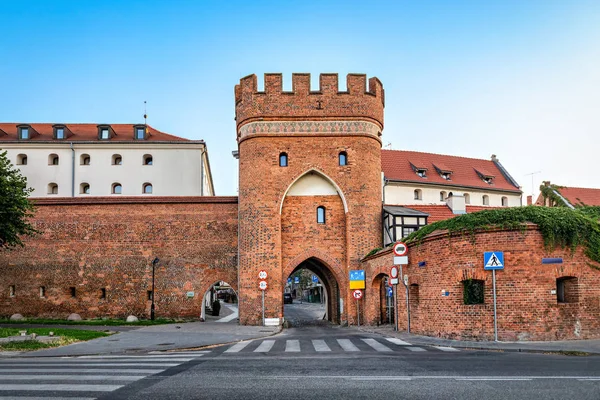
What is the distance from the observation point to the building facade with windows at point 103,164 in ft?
158

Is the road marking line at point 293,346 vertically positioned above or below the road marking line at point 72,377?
below

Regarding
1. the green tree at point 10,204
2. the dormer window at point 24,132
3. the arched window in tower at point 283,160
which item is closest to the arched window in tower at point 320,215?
the arched window in tower at point 283,160

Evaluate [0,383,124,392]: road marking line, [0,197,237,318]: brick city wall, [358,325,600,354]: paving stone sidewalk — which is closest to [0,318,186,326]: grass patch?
[0,197,237,318]: brick city wall

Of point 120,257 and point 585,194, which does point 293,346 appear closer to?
point 120,257

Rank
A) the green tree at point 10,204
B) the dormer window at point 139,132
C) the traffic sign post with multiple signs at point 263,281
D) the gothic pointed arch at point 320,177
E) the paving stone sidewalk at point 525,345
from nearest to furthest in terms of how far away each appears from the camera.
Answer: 1. the paving stone sidewalk at point 525,345
2. the green tree at point 10,204
3. the traffic sign post with multiple signs at point 263,281
4. the gothic pointed arch at point 320,177
5. the dormer window at point 139,132

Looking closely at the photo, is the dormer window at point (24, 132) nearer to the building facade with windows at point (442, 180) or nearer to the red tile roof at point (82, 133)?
the red tile roof at point (82, 133)

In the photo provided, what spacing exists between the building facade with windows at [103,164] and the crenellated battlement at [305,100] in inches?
787

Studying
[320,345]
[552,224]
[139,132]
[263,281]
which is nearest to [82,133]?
[139,132]

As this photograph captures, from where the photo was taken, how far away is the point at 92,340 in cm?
1866

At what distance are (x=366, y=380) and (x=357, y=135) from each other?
2053 cm

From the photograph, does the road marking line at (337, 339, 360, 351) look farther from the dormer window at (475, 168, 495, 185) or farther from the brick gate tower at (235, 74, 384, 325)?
the dormer window at (475, 168, 495, 185)

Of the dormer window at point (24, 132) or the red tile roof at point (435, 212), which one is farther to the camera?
the dormer window at point (24, 132)

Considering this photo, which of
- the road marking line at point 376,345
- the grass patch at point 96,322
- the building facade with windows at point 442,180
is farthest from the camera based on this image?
the building facade with windows at point 442,180

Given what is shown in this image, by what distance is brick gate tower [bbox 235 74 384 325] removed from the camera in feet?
92.0
